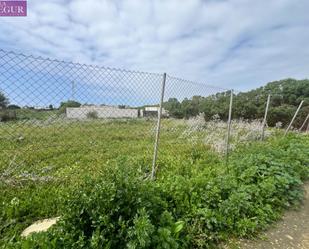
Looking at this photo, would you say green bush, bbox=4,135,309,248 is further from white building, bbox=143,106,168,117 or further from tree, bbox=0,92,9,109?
tree, bbox=0,92,9,109

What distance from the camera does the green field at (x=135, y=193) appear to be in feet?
6.22

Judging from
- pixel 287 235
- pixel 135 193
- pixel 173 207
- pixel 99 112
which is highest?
pixel 99 112

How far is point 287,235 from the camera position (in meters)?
2.80

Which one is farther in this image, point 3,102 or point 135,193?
point 3,102

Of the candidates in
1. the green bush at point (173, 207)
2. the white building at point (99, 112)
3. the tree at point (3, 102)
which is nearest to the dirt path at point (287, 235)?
the green bush at point (173, 207)

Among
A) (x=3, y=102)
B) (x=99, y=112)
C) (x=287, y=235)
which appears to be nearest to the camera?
(x=3, y=102)

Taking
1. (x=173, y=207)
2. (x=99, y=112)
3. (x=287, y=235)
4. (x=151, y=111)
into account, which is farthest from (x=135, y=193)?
(x=287, y=235)

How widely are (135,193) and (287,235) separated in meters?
2.03

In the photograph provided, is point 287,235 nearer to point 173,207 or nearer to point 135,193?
→ point 173,207

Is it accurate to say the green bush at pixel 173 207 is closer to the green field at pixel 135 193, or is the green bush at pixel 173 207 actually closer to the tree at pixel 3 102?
the green field at pixel 135 193

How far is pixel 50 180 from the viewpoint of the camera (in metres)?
3.54

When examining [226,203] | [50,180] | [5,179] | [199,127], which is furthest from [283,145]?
[5,179]

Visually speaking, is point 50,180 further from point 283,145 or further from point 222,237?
point 283,145

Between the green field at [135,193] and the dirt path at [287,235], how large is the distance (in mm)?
118
